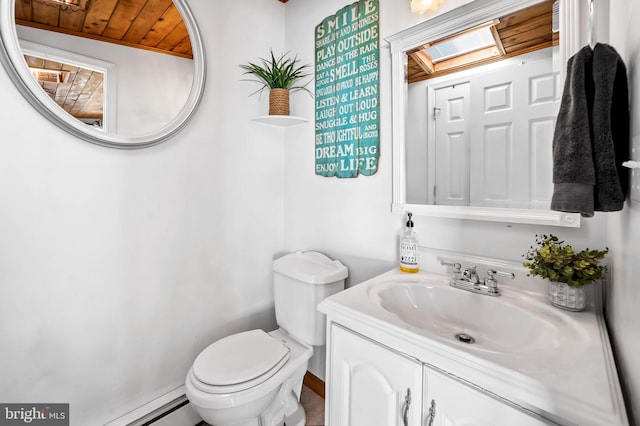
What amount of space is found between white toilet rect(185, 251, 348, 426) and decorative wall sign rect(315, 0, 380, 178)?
539 mm

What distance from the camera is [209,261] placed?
5.03ft

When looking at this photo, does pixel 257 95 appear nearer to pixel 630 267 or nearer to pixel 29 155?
pixel 29 155

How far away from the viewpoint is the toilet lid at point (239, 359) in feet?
3.64

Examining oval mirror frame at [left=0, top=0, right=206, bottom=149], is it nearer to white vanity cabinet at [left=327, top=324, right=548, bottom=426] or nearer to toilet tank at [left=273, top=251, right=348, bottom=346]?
toilet tank at [left=273, top=251, right=348, bottom=346]

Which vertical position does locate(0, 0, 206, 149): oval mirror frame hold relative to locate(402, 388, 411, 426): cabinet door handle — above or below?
above

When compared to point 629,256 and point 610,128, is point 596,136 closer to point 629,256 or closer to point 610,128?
point 610,128

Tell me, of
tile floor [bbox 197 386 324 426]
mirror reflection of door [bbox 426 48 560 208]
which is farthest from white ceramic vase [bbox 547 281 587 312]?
tile floor [bbox 197 386 324 426]

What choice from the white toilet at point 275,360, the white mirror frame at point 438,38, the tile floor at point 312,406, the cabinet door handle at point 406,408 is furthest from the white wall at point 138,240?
the cabinet door handle at point 406,408

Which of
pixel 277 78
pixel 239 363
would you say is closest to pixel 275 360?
pixel 239 363

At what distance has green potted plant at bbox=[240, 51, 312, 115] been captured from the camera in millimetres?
1615

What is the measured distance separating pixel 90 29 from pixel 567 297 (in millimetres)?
1918

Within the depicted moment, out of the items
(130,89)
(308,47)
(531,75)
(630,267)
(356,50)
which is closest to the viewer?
(630,267)

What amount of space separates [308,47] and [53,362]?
1896mm

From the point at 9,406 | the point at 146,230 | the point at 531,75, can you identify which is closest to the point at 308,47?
the point at 531,75
